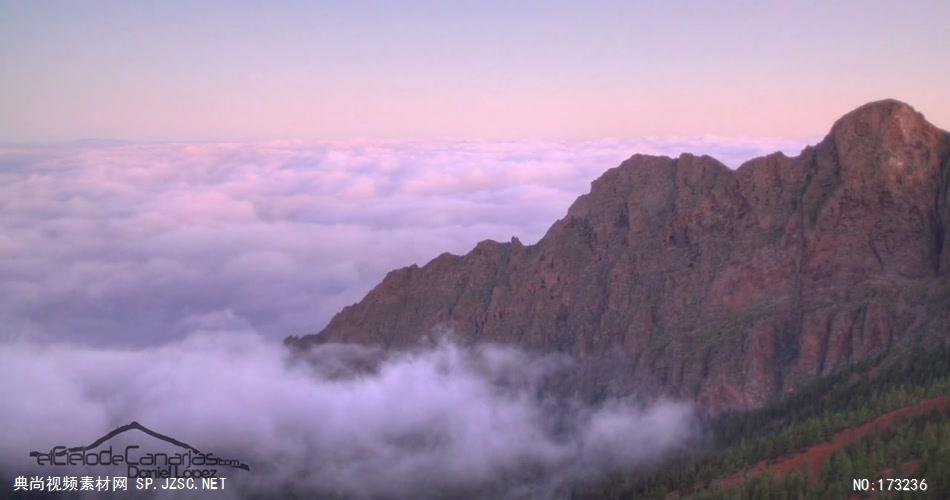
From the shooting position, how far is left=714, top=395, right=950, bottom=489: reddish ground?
410 feet

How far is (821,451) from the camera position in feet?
427

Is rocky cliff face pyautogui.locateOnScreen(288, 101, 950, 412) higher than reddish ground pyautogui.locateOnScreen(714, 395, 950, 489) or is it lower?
higher

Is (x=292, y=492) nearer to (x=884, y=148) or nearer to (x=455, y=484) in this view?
(x=455, y=484)

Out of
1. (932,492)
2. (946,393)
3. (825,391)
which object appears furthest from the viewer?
(825,391)

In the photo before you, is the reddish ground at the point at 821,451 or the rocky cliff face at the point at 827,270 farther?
the rocky cliff face at the point at 827,270

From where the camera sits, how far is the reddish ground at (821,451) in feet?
410

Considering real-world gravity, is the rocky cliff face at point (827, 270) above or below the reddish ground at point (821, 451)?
above

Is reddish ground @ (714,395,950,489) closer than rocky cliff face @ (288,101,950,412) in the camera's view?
Yes

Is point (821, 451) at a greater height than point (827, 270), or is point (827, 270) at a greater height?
point (827, 270)

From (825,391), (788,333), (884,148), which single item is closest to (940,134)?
(884,148)

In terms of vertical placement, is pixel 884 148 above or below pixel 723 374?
above

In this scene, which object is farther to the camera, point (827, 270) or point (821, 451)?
point (827, 270)

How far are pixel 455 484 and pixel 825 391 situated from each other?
58.6m

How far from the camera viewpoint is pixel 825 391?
16175 centimetres
